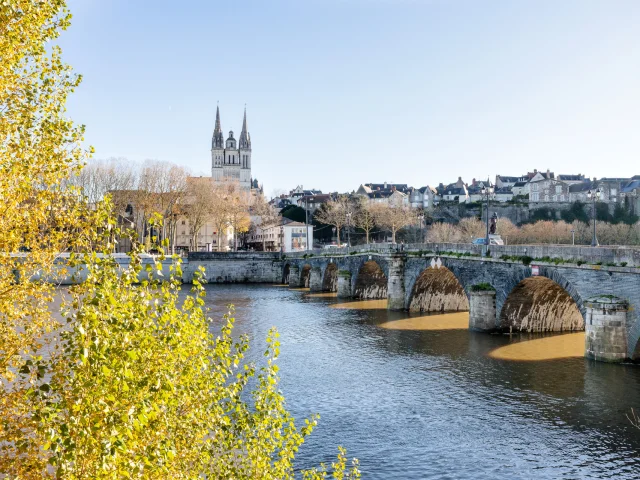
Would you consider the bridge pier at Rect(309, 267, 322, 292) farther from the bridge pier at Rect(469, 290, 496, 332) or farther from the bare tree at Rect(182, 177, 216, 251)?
the bridge pier at Rect(469, 290, 496, 332)

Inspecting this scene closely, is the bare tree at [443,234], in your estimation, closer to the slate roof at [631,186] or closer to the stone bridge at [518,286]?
the stone bridge at [518,286]

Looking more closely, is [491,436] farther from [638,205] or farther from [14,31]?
[638,205]

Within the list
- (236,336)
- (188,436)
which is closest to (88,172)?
(236,336)

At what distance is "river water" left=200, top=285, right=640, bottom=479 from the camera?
18.0m

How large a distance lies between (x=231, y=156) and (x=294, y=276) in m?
114

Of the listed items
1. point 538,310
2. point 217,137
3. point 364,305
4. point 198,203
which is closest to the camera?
point 538,310

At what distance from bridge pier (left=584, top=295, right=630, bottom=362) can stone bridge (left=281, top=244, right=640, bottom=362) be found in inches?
1.5

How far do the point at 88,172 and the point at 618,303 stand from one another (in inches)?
3026

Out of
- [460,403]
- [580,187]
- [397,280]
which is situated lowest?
[460,403]

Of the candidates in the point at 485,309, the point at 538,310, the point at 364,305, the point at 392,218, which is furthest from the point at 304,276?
the point at 538,310

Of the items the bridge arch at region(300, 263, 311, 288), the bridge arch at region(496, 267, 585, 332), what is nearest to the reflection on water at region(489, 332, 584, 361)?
the bridge arch at region(496, 267, 585, 332)

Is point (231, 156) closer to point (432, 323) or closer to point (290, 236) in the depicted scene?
point (290, 236)

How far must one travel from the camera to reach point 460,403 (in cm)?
2364

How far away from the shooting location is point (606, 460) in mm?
17672
